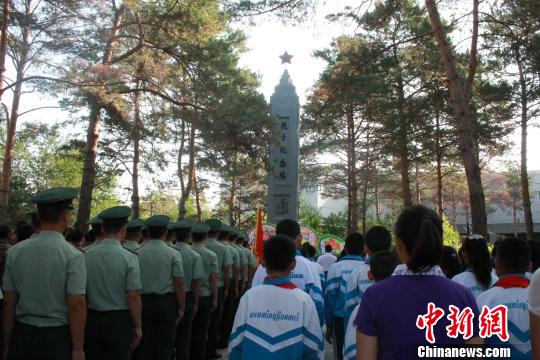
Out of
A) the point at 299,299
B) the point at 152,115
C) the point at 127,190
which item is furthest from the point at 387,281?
the point at 127,190

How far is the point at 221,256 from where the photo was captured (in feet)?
25.0

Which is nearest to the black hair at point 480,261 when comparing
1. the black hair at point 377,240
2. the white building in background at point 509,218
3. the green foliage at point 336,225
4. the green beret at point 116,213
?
the black hair at point 377,240

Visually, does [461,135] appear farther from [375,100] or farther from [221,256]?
[375,100]

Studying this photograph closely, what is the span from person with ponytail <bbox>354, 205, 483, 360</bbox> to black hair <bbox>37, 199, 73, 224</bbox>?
227 cm

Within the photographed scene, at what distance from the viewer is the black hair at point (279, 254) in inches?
123

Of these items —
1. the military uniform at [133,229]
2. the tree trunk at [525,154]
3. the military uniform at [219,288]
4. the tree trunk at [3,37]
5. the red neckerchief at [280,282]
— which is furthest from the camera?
the tree trunk at [525,154]

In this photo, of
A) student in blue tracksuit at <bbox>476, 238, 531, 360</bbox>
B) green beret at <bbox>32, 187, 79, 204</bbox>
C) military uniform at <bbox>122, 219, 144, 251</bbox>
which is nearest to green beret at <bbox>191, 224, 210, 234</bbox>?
military uniform at <bbox>122, 219, 144, 251</bbox>

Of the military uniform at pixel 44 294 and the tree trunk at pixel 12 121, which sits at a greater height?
the tree trunk at pixel 12 121

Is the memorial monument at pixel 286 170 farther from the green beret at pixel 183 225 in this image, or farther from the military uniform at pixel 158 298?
the military uniform at pixel 158 298

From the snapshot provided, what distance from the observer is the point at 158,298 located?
518 cm

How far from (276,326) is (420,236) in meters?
1.24

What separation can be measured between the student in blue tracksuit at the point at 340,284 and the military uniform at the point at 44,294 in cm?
289

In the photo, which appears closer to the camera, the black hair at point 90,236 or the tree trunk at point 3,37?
the black hair at point 90,236

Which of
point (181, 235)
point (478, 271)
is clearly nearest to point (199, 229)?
point (181, 235)
